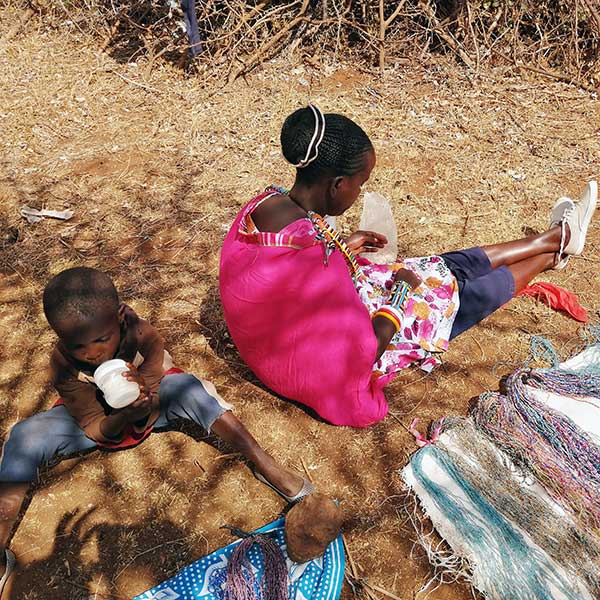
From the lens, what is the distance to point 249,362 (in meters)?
2.42

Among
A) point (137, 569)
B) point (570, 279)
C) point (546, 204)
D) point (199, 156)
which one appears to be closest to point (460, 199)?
point (546, 204)

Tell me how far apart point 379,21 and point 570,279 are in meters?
3.15

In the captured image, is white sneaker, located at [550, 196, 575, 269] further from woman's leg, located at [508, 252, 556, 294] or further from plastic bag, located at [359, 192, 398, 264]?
plastic bag, located at [359, 192, 398, 264]

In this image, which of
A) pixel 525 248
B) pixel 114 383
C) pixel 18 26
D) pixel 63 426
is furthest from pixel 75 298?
pixel 18 26

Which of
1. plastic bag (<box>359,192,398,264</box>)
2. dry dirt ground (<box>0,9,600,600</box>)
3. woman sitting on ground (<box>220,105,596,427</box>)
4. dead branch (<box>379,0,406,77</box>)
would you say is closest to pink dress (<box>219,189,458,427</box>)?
woman sitting on ground (<box>220,105,596,427</box>)

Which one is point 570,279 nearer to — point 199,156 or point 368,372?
point 368,372

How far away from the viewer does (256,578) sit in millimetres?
1862

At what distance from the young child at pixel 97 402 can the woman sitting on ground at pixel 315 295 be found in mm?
318

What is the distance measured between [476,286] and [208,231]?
5.51 feet

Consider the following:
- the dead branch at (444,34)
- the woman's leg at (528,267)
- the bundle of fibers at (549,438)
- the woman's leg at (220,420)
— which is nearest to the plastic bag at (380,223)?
the woman's leg at (528,267)

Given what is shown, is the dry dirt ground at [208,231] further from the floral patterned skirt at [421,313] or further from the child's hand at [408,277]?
the child's hand at [408,277]

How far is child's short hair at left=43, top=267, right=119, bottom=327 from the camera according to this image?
1699mm

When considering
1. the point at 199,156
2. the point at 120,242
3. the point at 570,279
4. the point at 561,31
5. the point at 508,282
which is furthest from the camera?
the point at 561,31

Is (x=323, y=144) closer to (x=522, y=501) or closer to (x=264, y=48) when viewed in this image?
(x=522, y=501)
